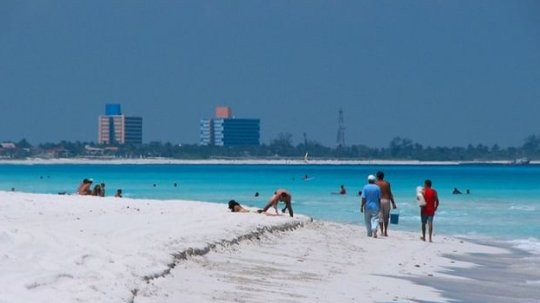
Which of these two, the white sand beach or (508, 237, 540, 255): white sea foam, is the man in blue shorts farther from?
(508, 237, 540, 255): white sea foam

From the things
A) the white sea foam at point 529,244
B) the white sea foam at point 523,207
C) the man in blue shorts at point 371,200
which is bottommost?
the white sea foam at point 529,244

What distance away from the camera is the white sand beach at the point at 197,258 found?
10.8 metres

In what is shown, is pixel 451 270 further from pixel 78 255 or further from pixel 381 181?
pixel 78 255

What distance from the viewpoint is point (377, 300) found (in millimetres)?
13227

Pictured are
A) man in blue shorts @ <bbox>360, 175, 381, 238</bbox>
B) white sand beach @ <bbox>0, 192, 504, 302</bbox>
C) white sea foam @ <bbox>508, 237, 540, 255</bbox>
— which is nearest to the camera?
white sand beach @ <bbox>0, 192, 504, 302</bbox>

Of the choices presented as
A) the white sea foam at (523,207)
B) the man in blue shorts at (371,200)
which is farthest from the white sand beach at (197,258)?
the white sea foam at (523,207)

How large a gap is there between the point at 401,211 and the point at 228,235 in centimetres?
2357

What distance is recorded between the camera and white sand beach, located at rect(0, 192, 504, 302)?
1083 cm

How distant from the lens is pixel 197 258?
14594 millimetres

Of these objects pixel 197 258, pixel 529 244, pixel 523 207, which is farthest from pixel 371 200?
pixel 523 207

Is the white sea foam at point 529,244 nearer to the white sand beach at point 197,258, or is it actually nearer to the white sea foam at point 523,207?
the white sand beach at point 197,258

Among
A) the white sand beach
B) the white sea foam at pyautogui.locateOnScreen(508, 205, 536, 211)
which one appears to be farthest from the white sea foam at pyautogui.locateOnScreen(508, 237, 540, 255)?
the white sea foam at pyautogui.locateOnScreen(508, 205, 536, 211)

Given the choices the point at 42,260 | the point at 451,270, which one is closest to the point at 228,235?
the point at 451,270

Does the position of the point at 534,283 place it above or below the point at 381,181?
below
